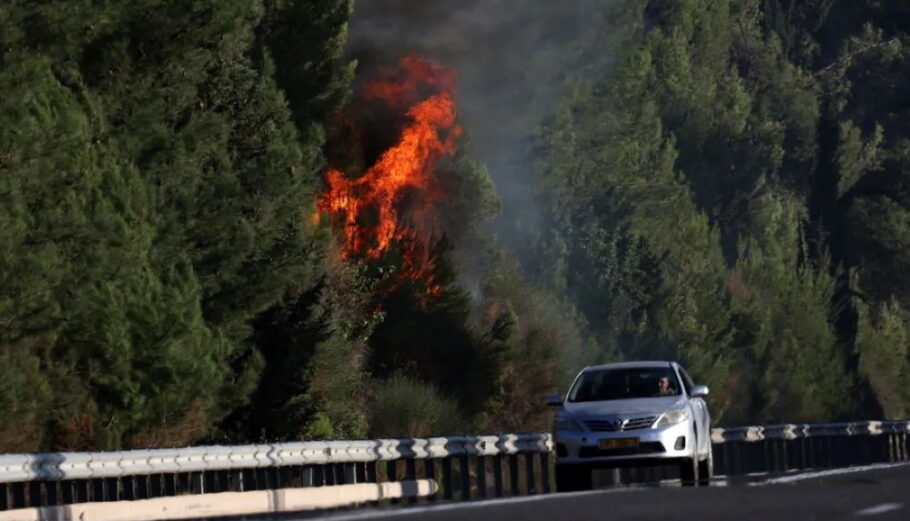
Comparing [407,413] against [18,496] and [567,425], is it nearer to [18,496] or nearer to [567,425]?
[18,496]

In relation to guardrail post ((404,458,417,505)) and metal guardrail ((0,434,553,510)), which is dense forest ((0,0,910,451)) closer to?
metal guardrail ((0,434,553,510))

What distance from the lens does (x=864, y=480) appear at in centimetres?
2273

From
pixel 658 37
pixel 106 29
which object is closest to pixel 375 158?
pixel 106 29

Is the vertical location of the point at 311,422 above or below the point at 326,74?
below

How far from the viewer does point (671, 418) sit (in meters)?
25.7

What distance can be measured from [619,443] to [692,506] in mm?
9130

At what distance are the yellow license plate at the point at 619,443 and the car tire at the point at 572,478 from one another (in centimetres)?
47

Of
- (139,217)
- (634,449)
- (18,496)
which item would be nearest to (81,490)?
(18,496)

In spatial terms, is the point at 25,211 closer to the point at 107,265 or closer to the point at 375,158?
the point at 107,265

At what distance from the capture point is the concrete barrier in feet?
62.7

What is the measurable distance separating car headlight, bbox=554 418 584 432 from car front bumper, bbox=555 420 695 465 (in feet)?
0.23

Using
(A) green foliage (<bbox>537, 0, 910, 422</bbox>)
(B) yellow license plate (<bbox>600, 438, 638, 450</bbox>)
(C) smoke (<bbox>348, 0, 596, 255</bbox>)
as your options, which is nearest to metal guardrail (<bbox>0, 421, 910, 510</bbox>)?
(B) yellow license plate (<bbox>600, 438, 638, 450</bbox>)

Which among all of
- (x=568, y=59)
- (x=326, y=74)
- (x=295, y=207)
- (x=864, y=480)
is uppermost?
(x=568, y=59)

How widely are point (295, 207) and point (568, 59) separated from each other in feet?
125
